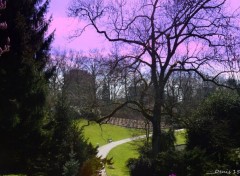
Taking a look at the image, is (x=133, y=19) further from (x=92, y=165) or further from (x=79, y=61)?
(x=79, y=61)

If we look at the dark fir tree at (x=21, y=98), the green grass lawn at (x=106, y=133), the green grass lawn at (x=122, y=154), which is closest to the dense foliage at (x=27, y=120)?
the dark fir tree at (x=21, y=98)

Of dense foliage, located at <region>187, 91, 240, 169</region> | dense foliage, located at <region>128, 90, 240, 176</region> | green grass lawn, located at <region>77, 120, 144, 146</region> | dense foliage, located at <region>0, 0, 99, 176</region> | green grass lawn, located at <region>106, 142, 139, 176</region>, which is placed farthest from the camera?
green grass lawn, located at <region>77, 120, 144, 146</region>

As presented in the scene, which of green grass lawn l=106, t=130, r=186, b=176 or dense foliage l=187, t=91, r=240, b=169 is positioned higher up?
dense foliage l=187, t=91, r=240, b=169

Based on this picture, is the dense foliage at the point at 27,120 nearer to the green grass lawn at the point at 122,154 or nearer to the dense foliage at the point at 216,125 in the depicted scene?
the dense foliage at the point at 216,125

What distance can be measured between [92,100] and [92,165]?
1620 centimetres

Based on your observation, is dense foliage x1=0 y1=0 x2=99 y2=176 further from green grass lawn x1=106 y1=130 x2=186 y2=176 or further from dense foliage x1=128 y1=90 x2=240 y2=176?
green grass lawn x1=106 y1=130 x2=186 y2=176

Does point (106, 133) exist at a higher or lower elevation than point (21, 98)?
lower

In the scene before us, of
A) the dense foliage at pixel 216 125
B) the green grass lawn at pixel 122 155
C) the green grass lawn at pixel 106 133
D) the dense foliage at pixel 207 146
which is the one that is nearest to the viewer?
the dense foliage at pixel 207 146

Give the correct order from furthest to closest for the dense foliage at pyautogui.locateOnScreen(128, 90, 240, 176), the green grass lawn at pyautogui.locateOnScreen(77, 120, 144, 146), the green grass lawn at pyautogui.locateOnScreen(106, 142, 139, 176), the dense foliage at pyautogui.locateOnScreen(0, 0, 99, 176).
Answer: the green grass lawn at pyautogui.locateOnScreen(77, 120, 144, 146) → the green grass lawn at pyautogui.locateOnScreen(106, 142, 139, 176) → the dense foliage at pyautogui.locateOnScreen(0, 0, 99, 176) → the dense foliage at pyautogui.locateOnScreen(128, 90, 240, 176)

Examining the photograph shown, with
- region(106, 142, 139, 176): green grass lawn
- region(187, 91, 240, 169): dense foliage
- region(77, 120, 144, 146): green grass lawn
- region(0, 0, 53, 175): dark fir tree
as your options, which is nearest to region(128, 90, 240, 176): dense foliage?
region(187, 91, 240, 169): dense foliage

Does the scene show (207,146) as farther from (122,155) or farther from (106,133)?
(106,133)

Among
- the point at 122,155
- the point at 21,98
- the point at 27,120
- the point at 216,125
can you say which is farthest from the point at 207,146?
the point at 122,155

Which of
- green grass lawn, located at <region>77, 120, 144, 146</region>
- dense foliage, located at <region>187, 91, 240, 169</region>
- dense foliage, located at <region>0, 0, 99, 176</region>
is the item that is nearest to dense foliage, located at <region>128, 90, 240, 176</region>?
dense foliage, located at <region>187, 91, 240, 169</region>

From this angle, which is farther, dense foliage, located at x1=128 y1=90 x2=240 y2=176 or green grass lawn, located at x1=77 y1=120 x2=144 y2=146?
green grass lawn, located at x1=77 y1=120 x2=144 y2=146
